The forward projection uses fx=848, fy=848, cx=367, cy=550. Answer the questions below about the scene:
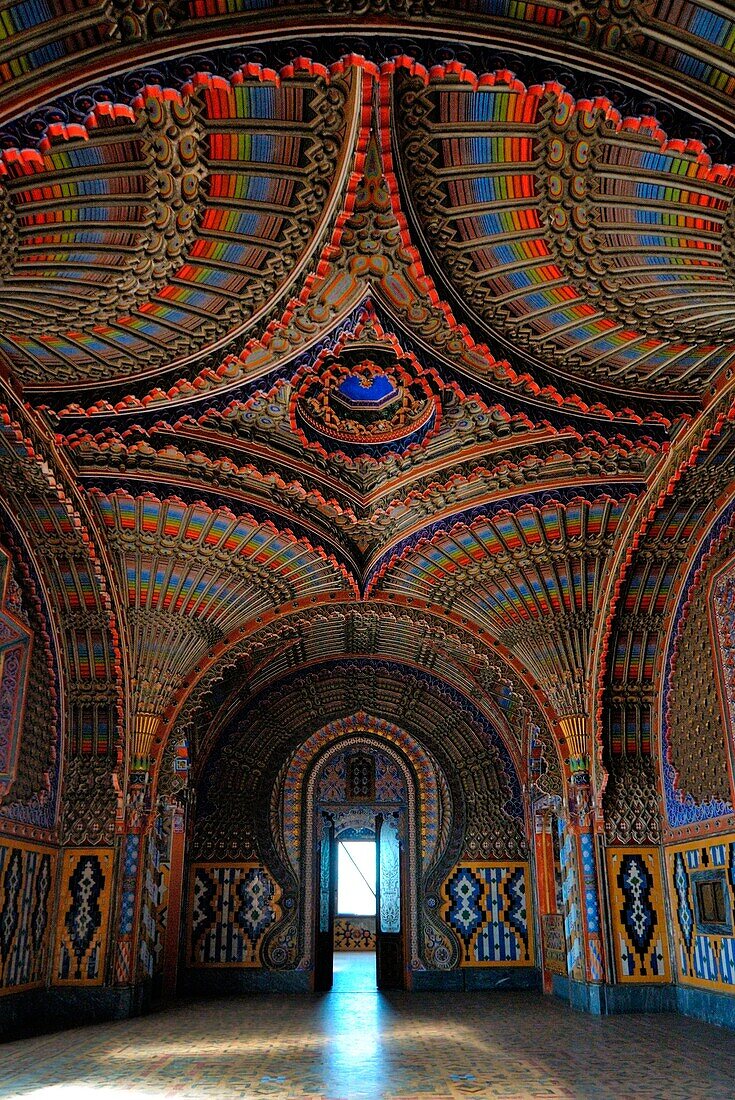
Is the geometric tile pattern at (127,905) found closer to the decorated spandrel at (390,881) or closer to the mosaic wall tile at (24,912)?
the mosaic wall tile at (24,912)

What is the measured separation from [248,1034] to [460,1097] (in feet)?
15.9

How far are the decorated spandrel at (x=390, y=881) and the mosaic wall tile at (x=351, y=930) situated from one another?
7972 mm

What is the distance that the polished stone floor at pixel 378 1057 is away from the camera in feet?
24.4

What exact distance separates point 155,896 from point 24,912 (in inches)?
150

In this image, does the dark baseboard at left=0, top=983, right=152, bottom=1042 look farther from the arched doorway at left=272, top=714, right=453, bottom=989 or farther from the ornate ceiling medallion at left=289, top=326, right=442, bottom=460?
the ornate ceiling medallion at left=289, top=326, right=442, bottom=460

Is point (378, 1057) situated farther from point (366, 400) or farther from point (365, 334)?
point (365, 334)

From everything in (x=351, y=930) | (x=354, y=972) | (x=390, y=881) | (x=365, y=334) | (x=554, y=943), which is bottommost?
(x=354, y=972)

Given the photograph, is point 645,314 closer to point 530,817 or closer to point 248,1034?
point 248,1034

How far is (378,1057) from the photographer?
9.07m

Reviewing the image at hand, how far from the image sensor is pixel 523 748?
17.3 meters

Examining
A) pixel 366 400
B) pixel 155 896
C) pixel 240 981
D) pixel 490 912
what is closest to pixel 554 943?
pixel 490 912

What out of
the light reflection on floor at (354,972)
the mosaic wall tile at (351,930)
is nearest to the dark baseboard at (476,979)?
the light reflection on floor at (354,972)

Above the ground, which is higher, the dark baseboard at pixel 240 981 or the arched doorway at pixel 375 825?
the arched doorway at pixel 375 825

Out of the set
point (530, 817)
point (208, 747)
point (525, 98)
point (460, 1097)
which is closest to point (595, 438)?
point (525, 98)
